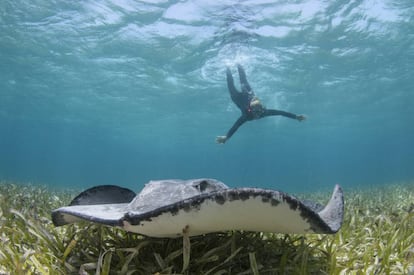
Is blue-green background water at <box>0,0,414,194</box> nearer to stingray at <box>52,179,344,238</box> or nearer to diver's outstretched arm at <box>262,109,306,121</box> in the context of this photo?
diver's outstretched arm at <box>262,109,306,121</box>

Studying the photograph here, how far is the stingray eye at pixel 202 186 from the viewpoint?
2.79 metres

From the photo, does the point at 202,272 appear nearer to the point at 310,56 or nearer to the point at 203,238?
the point at 203,238

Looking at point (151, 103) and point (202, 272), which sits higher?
point (151, 103)

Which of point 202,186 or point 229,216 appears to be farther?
point 202,186

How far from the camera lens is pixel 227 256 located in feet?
8.91

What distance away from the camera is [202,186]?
2.85 metres

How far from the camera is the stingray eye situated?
2.79 metres

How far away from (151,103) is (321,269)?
34291 millimetres

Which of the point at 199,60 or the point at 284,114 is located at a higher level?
the point at 199,60

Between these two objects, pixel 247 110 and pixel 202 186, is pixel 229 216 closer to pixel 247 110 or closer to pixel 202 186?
pixel 202 186

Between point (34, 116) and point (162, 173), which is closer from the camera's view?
point (34, 116)

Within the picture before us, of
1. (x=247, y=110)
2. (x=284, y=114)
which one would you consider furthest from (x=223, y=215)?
(x=247, y=110)

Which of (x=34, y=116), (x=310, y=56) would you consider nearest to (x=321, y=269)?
(x=310, y=56)

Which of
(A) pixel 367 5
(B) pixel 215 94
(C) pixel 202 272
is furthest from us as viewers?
(B) pixel 215 94
